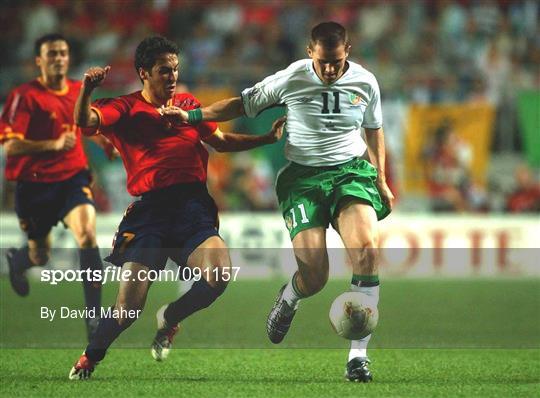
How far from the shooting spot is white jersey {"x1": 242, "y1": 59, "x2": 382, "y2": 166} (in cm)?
776

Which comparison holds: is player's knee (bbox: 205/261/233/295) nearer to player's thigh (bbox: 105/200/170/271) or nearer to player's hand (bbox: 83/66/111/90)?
player's thigh (bbox: 105/200/170/271)

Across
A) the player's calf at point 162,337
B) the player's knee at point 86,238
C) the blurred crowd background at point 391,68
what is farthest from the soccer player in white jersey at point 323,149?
the blurred crowd background at point 391,68

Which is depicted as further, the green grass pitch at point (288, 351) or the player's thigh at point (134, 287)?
the player's thigh at point (134, 287)

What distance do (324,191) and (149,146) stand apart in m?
1.19

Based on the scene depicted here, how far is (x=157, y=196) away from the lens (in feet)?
25.3

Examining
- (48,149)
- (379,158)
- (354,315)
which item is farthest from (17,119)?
(354,315)

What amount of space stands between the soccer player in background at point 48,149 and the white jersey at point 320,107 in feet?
8.20

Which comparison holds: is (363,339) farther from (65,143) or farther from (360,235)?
(65,143)

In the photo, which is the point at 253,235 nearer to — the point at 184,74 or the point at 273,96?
A: the point at 184,74

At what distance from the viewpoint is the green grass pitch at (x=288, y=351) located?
7.26m

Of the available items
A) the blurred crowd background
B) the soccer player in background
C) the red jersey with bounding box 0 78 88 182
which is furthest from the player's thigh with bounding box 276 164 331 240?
the blurred crowd background

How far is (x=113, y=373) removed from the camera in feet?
26.0

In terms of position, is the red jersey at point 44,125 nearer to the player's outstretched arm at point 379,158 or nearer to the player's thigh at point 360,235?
the player's outstretched arm at point 379,158

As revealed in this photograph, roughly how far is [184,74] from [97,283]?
9097mm
